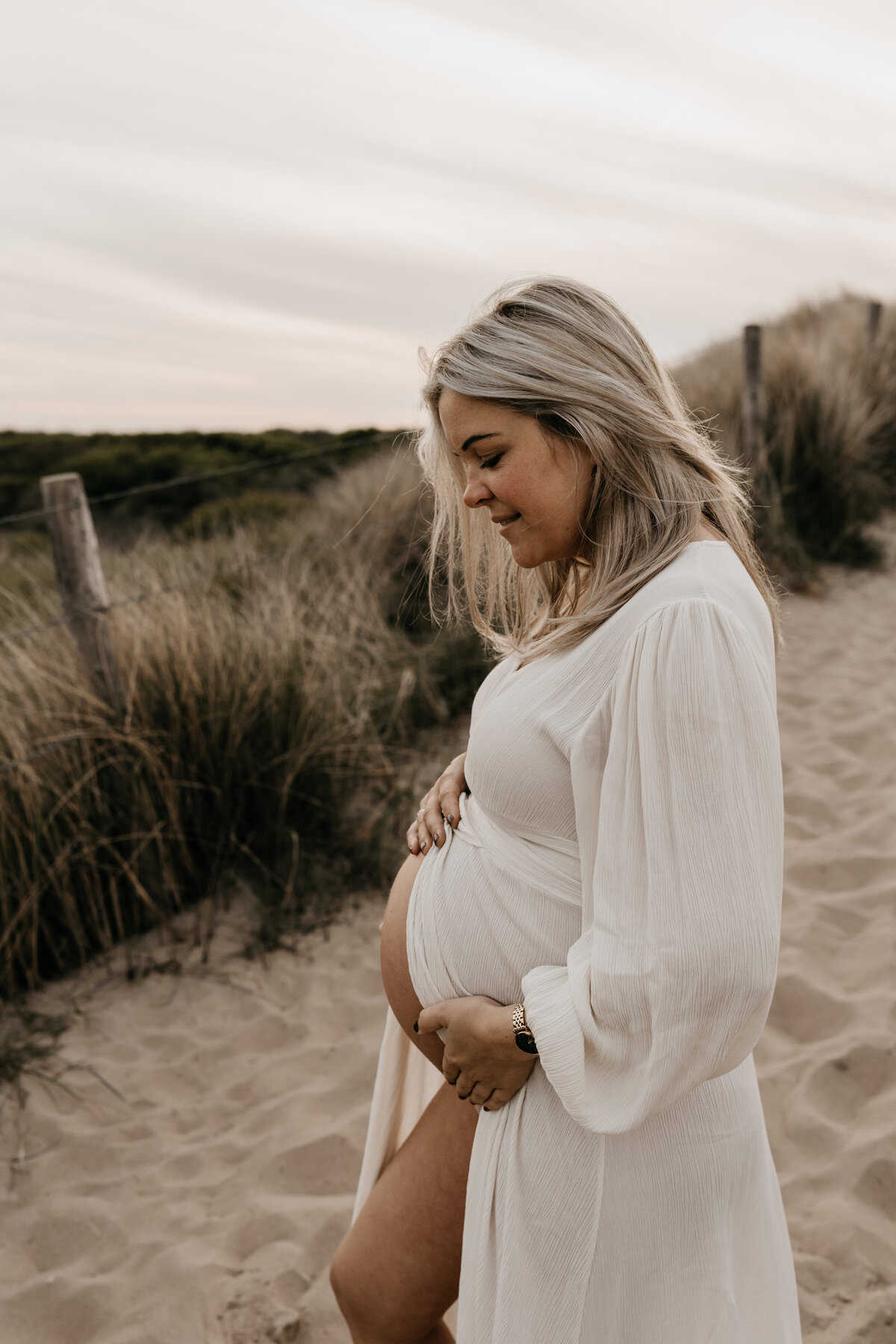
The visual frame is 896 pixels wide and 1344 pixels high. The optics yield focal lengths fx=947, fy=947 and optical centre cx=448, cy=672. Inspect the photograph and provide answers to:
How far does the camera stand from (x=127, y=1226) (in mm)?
2502

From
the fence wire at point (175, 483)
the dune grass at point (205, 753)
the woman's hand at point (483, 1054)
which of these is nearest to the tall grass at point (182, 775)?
the dune grass at point (205, 753)

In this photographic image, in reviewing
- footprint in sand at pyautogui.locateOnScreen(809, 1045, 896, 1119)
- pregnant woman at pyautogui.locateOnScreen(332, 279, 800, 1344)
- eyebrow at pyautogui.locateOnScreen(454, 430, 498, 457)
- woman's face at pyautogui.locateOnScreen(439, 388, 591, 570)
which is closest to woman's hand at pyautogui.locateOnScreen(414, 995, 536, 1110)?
pregnant woman at pyautogui.locateOnScreen(332, 279, 800, 1344)

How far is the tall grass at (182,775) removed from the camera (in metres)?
3.50

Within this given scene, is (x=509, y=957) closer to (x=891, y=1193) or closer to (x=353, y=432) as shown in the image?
(x=891, y=1193)

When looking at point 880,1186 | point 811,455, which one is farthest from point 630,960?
point 811,455

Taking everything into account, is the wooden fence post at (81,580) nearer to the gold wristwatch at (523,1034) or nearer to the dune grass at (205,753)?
the dune grass at (205,753)

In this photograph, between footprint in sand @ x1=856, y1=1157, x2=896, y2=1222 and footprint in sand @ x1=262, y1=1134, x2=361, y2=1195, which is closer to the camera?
footprint in sand @ x1=856, y1=1157, x2=896, y2=1222

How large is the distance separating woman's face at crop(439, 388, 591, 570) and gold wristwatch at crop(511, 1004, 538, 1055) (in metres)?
0.64

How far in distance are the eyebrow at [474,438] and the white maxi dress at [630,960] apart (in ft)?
1.06

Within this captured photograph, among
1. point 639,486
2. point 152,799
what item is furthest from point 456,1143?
point 152,799

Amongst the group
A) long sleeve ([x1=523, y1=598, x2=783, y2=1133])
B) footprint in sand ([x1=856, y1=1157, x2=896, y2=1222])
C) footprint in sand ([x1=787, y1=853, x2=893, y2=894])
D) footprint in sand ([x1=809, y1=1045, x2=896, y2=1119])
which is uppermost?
long sleeve ([x1=523, y1=598, x2=783, y2=1133])

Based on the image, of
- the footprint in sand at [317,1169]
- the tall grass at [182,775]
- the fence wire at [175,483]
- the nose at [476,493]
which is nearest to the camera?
the nose at [476,493]

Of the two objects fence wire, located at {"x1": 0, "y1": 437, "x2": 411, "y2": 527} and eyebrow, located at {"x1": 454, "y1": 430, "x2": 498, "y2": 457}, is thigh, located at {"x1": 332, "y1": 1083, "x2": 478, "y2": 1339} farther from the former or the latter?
fence wire, located at {"x1": 0, "y1": 437, "x2": 411, "y2": 527}

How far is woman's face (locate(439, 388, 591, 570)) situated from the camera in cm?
130
